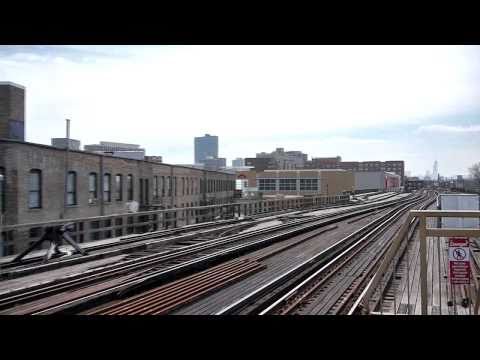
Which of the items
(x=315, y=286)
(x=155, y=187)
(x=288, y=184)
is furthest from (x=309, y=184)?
(x=315, y=286)

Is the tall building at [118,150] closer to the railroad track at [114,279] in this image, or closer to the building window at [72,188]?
the building window at [72,188]

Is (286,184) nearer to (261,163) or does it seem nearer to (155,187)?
(261,163)

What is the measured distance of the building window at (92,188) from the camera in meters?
16.3

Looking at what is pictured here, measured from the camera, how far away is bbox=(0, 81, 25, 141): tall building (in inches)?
475

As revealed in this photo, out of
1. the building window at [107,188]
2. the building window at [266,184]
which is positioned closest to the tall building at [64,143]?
the building window at [107,188]

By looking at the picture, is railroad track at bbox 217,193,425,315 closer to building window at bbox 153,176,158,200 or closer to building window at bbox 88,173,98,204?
building window at bbox 88,173,98,204

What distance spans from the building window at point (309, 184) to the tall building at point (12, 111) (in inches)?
851

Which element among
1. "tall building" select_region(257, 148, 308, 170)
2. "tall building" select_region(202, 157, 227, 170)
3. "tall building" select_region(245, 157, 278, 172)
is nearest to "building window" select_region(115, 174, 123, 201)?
"tall building" select_region(202, 157, 227, 170)

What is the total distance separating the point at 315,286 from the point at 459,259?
4067 millimetres

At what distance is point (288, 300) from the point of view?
7.31m

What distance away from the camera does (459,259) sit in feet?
14.3
